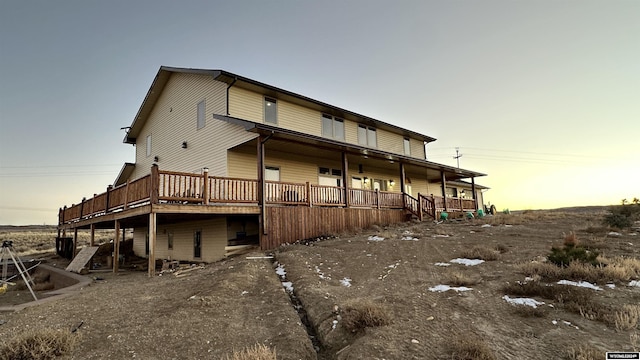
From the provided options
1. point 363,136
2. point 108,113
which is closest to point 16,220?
point 108,113

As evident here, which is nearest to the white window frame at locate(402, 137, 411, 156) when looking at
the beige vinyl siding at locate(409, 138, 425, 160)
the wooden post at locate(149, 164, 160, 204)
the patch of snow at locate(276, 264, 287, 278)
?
the beige vinyl siding at locate(409, 138, 425, 160)

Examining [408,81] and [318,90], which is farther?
[318,90]

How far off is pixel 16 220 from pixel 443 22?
119 metres

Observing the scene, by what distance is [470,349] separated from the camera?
3.65 meters

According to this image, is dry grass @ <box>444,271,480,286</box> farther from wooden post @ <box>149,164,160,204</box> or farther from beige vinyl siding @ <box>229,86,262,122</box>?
beige vinyl siding @ <box>229,86,262,122</box>

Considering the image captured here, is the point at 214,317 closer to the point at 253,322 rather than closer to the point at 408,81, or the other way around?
the point at 253,322

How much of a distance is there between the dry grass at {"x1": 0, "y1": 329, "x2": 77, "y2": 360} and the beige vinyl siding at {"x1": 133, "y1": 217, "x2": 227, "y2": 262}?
8606 millimetres

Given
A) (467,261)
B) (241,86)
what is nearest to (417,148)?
(241,86)

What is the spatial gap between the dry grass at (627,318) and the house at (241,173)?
9.75 metres

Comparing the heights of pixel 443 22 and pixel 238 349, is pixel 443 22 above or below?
above

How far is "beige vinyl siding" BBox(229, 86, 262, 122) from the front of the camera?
14.6 metres

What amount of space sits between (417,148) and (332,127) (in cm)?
928

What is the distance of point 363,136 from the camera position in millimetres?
20438

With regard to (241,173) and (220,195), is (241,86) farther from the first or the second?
(220,195)
